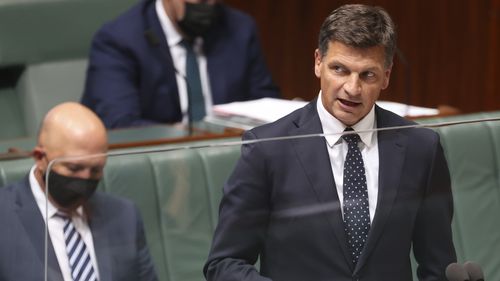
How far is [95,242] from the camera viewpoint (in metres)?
0.86

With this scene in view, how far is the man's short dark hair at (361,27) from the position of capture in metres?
0.88

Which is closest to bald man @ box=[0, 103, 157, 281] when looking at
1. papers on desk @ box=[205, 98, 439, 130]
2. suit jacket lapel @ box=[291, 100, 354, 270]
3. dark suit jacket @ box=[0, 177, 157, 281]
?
dark suit jacket @ box=[0, 177, 157, 281]

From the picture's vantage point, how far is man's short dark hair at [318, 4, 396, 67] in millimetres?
881

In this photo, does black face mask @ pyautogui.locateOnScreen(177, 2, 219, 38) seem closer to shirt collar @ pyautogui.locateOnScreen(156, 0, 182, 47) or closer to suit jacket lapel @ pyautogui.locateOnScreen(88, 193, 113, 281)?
shirt collar @ pyautogui.locateOnScreen(156, 0, 182, 47)

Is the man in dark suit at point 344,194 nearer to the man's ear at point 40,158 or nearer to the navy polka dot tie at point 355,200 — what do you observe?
the navy polka dot tie at point 355,200

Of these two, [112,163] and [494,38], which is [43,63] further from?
[112,163]

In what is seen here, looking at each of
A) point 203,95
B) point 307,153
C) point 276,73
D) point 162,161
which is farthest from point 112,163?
point 276,73

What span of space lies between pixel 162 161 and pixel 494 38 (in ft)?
6.01

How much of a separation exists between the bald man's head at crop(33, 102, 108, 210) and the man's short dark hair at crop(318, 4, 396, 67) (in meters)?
0.22

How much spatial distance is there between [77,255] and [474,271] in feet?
→ 1.07

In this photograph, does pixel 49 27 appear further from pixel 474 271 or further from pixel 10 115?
pixel 474 271

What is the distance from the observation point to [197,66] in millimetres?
1961

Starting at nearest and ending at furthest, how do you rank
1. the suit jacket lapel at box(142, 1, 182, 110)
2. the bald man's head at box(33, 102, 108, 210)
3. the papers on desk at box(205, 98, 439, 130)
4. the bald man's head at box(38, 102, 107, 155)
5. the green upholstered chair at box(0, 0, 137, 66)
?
the bald man's head at box(33, 102, 108, 210)
the bald man's head at box(38, 102, 107, 155)
the papers on desk at box(205, 98, 439, 130)
the suit jacket lapel at box(142, 1, 182, 110)
the green upholstered chair at box(0, 0, 137, 66)

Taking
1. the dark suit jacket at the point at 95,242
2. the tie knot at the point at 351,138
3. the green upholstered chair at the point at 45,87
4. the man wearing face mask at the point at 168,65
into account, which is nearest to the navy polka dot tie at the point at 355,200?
the tie knot at the point at 351,138
